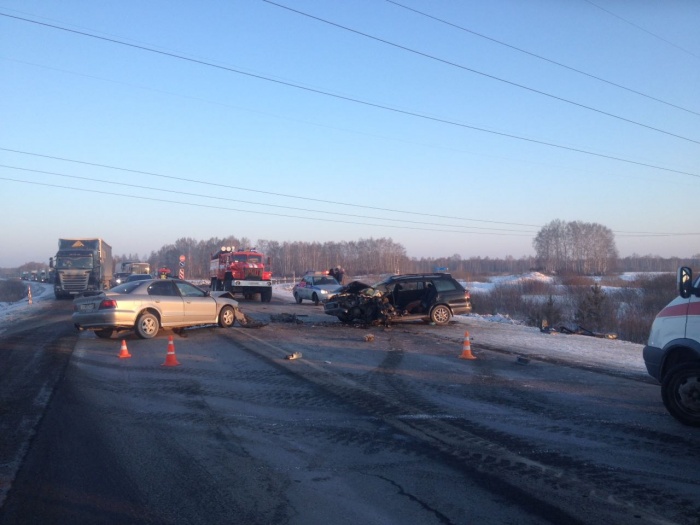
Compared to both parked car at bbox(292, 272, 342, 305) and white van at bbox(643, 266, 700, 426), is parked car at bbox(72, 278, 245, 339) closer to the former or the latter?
white van at bbox(643, 266, 700, 426)

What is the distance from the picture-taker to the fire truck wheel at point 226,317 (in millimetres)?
17827

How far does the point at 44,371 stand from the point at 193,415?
4.84 metres

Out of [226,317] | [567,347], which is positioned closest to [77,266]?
[226,317]

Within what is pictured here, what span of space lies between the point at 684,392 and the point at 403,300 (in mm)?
13272

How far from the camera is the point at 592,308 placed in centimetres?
2956

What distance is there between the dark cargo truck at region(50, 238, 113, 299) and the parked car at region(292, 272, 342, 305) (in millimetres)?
13916

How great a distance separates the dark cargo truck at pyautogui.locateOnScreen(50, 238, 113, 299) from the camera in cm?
3706

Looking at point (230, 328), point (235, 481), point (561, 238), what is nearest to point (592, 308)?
point (230, 328)

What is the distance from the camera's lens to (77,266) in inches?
1463

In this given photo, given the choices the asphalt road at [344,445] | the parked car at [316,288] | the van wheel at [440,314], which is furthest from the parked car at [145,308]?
the parked car at [316,288]

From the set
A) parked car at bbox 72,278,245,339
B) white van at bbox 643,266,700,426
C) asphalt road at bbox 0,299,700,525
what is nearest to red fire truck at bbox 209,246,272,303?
parked car at bbox 72,278,245,339

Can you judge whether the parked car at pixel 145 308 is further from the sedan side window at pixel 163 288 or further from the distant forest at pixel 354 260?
the distant forest at pixel 354 260

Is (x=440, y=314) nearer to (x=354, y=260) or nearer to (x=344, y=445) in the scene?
(x=344, y=445)

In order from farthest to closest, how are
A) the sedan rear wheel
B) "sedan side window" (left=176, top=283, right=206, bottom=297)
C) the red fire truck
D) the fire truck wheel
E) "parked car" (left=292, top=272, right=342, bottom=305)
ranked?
the red fire truck → "parked car" (left=292, top=272, right=342, bottom=305) → the fire truck wheel → "sedan side window" (left=176, top=283, right=206, bottom=297) → the sedan rear wheel
